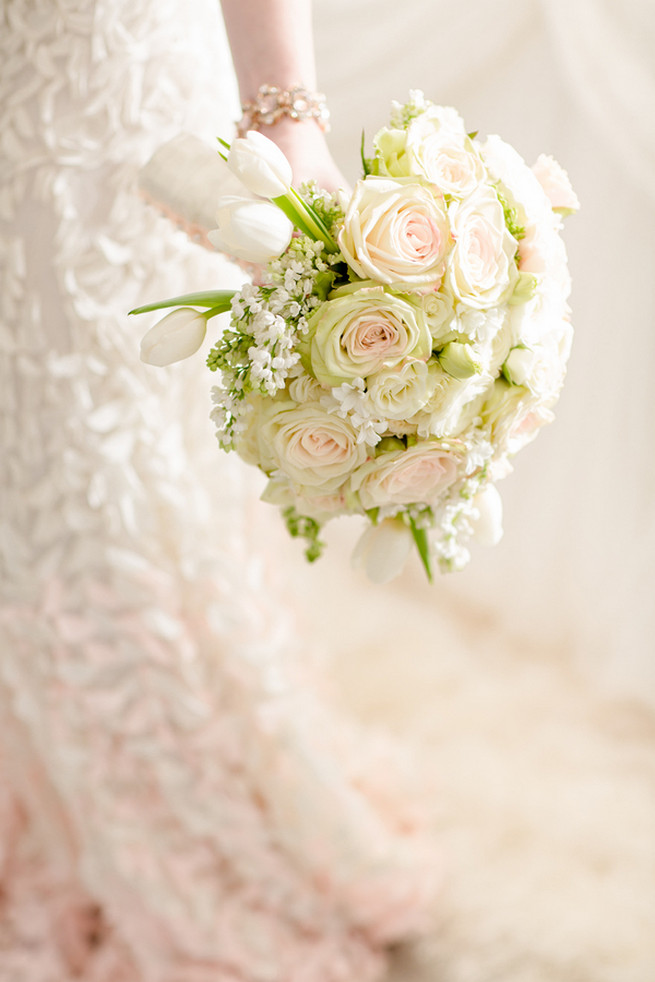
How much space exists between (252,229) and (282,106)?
0.82 feet

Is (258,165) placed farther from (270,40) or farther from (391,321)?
(270,40)

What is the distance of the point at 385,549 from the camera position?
2.26 feet

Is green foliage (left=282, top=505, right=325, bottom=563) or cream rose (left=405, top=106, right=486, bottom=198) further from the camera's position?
green foliage (left=282, top=505, right=325, bottom=563)

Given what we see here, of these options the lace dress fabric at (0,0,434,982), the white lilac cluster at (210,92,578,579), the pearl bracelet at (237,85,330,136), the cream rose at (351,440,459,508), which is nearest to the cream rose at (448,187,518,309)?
the white lilac cluster at (210,92,578,579)

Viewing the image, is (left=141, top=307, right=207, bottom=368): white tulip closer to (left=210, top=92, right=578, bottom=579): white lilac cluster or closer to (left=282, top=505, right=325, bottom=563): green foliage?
(left=210, top=92, right=578, bottom=579): white lilac cluster

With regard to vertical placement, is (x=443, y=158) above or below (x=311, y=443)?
above

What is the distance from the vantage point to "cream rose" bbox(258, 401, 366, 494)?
59 centimetres

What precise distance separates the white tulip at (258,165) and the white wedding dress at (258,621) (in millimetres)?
330

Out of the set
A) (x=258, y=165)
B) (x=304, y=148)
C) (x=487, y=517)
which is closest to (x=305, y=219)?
(x=258, y=165)

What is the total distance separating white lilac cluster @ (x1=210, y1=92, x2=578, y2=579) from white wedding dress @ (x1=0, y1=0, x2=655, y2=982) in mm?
301

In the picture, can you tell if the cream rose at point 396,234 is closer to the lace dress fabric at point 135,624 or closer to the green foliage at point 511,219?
the green foliage at point 511,219

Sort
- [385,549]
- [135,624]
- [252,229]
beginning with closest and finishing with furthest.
A: [252,229], [385,549], [135,624]

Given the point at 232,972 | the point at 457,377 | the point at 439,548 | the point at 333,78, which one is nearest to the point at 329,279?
the point at 457,377

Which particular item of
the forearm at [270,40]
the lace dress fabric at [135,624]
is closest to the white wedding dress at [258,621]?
the lace dress fabric at [135,624]
